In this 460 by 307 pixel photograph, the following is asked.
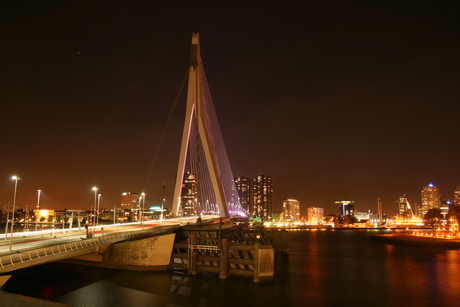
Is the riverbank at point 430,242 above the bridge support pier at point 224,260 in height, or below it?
below

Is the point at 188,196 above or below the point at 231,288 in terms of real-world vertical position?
above

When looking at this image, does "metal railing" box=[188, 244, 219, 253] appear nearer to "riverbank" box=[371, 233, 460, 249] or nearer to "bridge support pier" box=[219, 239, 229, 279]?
"bridge support pier" box=[219, 239, 229, 279]

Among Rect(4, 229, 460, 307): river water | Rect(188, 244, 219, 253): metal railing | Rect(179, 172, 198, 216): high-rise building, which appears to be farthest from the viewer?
Rect(179, 172, 198, 216): high-rise building

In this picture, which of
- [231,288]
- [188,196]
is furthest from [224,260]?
[188,196]

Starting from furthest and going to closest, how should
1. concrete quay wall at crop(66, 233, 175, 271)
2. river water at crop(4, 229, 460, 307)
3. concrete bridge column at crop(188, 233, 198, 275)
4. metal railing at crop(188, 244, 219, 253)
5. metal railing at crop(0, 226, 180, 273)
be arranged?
concrete quay wall at crop(66, 233, 175, 271)
metal railing at crop(188, 244, 219, 253)
concrete bridge column at crop(188, 233, 198, 275)
river water at crop(4, 229, 460, 307)
metal railing at crop(0, 226, 180, 273)

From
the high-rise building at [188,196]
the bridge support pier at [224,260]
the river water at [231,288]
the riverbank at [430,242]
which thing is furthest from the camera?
the high-rise building at [188,196]

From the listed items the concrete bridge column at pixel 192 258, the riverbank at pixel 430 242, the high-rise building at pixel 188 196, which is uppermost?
the high-rise building at pixel 188 196

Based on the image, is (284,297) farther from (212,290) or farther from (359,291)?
(359,291)

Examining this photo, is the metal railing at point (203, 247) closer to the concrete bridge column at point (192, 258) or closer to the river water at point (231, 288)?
the concrete bridge column at point (192, 258)

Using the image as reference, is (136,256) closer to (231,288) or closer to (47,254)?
(231,288)

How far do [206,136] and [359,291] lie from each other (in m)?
18.2

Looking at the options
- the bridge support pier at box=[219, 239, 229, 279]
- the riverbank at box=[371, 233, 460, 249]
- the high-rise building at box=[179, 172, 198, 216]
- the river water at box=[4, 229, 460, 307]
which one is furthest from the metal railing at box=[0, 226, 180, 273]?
the high-rise building at box=[179, 172, 198, 216]

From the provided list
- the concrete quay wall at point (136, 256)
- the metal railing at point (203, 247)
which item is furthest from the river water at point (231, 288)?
the metal railing at point (203, 247)

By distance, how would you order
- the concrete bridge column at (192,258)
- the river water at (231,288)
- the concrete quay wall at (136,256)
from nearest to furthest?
the river water at (231,288) → the concrete bridge column at (192,258) → the concrete quay wall at (136,256)
